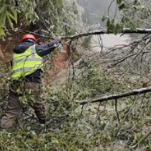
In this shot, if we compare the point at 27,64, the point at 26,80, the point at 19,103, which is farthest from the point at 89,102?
the point at 19,103

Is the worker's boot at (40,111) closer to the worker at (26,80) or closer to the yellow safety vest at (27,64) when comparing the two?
the worker at (26,80)

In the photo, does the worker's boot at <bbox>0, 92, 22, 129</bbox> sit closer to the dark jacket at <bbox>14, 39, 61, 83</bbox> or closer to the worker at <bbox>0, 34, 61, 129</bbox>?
the worker at <bbox>0, 34, 61, 129</bbox>

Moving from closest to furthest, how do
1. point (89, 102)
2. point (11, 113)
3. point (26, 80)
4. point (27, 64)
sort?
point (89, 102), point (27, 64), point (26, 80), point (11, 113)

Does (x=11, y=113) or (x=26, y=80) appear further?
(x=11, y=113)

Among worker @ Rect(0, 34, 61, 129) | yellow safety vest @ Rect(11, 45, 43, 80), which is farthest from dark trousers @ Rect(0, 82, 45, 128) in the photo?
yellow safety vest @ Rect(11, 45, 43, 80)

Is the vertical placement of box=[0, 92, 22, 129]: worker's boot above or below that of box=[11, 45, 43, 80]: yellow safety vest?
below

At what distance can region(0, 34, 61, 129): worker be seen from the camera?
6.11m

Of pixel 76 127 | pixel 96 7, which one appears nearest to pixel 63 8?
pixel 76 127

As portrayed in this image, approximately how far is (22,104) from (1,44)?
4.70 metres

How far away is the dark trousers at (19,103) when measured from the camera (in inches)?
250

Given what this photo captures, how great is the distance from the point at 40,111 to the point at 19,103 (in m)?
0.42

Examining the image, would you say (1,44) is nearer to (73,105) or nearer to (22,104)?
(22,104)

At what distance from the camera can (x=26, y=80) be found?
20.8 ft

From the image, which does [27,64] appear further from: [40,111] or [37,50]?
[40,111]
